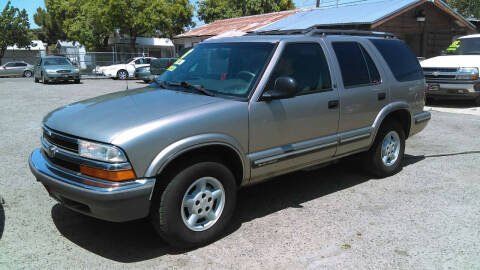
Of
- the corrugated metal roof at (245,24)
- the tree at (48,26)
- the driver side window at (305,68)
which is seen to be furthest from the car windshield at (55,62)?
the tree at (48,26)

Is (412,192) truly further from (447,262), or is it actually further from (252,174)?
(252,174)

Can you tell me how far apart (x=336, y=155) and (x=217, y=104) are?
179 cm

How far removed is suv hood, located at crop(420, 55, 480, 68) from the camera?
40.7ft

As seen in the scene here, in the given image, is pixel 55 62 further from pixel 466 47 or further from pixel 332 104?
pixel 332 104

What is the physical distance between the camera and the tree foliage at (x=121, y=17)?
32.8 m

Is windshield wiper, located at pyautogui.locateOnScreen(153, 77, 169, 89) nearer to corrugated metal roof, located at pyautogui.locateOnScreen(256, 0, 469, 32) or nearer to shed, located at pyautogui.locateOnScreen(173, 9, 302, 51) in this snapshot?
corrugated metal roof, located at pyautogui.locateOnScreen(256, 0, 469, 32)

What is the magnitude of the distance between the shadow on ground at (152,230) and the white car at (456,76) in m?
7.76

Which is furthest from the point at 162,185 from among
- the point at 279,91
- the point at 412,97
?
the point at 412,97

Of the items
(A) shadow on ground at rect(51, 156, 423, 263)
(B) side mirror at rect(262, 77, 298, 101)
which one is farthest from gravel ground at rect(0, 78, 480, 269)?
(B) side mirror at rect(262, 77, 298, 101)

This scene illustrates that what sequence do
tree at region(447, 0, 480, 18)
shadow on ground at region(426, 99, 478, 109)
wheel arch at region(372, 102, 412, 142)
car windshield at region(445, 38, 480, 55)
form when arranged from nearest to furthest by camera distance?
wheel arch at region(372, 102, 412, 142) → shadow on ground at region(426, 99, 478, 109) → car windshield at region(445, 38, 480, 55) → tree at region(447, 0, 480, 18)

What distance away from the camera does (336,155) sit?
496 cm

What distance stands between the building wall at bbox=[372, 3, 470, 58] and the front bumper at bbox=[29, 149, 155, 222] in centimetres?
1693

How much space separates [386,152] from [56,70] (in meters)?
20.1

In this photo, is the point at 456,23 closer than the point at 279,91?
No
